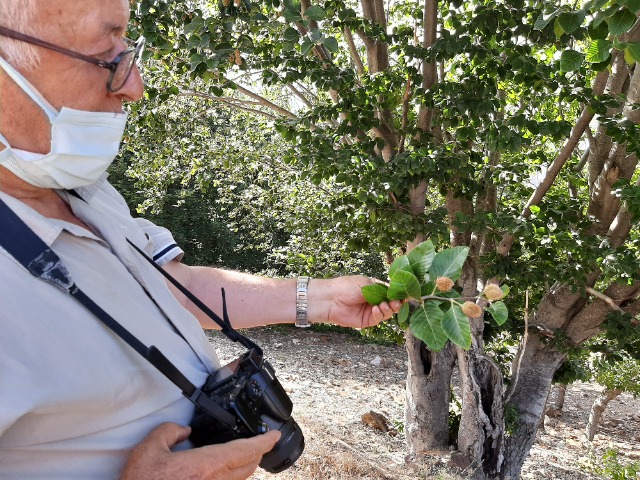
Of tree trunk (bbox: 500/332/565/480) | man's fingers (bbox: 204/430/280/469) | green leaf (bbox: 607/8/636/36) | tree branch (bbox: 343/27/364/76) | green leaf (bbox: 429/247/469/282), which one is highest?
tree branch (bbox: 343/27/364/76)

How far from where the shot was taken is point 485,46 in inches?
179

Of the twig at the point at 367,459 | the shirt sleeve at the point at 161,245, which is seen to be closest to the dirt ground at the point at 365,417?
the twig at the point at 367,459

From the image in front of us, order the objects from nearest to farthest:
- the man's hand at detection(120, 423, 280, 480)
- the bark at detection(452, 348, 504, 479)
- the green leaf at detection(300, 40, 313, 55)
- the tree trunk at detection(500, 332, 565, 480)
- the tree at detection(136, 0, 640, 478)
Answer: the man's hand at detection(120, 423, 280, 480) < the green leaf at detection(300, 40, 313, 55) < the tree at detection(136, 0, 640, 478) < the bark at detection(452, 348, 504, 479) < the tree trunk at detection(500, 332, 565, 480)

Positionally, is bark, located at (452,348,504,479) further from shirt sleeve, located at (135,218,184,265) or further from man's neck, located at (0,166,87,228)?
man's neck, located at (0,166,87,228)

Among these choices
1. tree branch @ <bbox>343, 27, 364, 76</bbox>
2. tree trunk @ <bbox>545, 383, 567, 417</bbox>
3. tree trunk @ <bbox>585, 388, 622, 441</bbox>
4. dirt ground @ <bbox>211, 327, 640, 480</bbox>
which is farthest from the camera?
tree trunk @ <bbox>545, 383, 567, 417</bbox>

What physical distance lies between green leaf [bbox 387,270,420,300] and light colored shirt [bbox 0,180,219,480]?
0.69 meters

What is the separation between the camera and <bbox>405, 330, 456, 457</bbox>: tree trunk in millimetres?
6559

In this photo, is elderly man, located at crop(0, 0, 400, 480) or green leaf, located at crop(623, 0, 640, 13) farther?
green leaf, located at crop(623, 0, 640, 13)

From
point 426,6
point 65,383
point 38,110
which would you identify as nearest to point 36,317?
point 65,383

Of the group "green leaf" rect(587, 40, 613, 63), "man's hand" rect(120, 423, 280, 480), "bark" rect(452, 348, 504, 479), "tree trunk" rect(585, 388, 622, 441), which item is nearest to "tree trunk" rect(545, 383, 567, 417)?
"tree trunk" rect(585, 388, 622, 441)

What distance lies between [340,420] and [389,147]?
438 centimetres

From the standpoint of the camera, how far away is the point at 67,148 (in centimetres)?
131

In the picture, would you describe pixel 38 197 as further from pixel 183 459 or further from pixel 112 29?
pixel 183 459

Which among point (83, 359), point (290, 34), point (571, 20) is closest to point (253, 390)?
point (83, 359)
